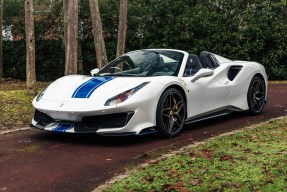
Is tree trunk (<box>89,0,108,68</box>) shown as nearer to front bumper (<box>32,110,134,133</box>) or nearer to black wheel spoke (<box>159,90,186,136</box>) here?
black wheel spoke (<box>159,90,186,136</box>)

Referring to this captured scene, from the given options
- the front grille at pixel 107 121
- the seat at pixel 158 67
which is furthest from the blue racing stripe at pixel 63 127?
the seat at pixel 158 67

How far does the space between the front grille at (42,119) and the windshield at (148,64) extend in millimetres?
1386

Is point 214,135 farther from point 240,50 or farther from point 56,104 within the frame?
point 240,50

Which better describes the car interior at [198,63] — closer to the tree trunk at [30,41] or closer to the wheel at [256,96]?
the wheel at [256,96]

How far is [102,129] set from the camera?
6.40 meters

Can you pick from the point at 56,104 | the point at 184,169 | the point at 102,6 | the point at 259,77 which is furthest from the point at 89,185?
the point at 102,6

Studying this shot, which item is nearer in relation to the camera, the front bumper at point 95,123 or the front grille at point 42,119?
the front bumper at point 95,123

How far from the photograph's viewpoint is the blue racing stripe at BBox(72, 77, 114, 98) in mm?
6641

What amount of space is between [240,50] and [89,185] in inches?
582

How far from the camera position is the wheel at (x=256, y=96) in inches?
346

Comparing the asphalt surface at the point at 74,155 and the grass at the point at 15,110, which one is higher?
the asphalt surface at the point at 74,155

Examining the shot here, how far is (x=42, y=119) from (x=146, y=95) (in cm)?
169

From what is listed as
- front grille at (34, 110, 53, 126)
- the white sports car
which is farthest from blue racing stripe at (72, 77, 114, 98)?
front grille at (34, 110, 53, 126)

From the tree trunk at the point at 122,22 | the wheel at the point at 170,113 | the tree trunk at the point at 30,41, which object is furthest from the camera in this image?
the tree trunk at the point at 122,22
